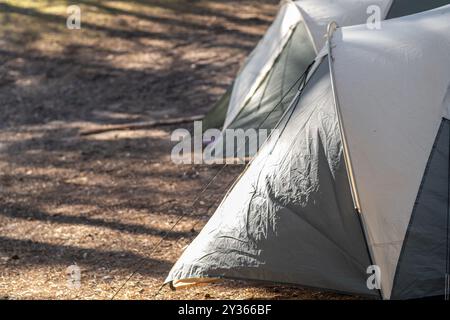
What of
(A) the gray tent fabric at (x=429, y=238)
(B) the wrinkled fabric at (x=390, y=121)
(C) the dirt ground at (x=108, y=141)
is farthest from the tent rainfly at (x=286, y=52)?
(A) the gray tent fabric at (x=429, y=238)

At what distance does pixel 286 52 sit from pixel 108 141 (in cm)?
286

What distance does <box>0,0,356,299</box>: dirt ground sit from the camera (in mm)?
6902

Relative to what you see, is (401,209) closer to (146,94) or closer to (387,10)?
(387,10)

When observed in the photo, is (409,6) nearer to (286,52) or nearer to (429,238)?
(286,52)

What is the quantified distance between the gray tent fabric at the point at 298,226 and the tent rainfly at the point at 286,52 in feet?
6.93

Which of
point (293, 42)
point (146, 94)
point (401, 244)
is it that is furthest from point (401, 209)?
point (146, 94)

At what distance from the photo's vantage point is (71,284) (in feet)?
21.6

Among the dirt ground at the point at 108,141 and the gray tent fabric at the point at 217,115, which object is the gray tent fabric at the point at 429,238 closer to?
the dirt ground at the point at 108,141

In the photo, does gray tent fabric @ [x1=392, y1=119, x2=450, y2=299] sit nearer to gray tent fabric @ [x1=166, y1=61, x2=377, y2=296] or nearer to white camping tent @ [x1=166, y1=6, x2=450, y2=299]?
white camping tent @ [x1=166, y1=6, x2=450, y2=299]

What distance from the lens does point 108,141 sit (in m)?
10.2

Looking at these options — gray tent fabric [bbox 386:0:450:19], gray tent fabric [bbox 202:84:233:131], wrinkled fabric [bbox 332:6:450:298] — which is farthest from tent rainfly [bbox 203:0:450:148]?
wrinkled fabric [bbox 332:6:450:298]

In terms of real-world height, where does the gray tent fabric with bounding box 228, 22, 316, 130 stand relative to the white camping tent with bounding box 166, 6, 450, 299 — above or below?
above

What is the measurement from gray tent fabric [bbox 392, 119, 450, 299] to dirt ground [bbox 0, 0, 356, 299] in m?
0.79

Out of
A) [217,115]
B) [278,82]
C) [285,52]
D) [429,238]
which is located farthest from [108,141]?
[429,238]
